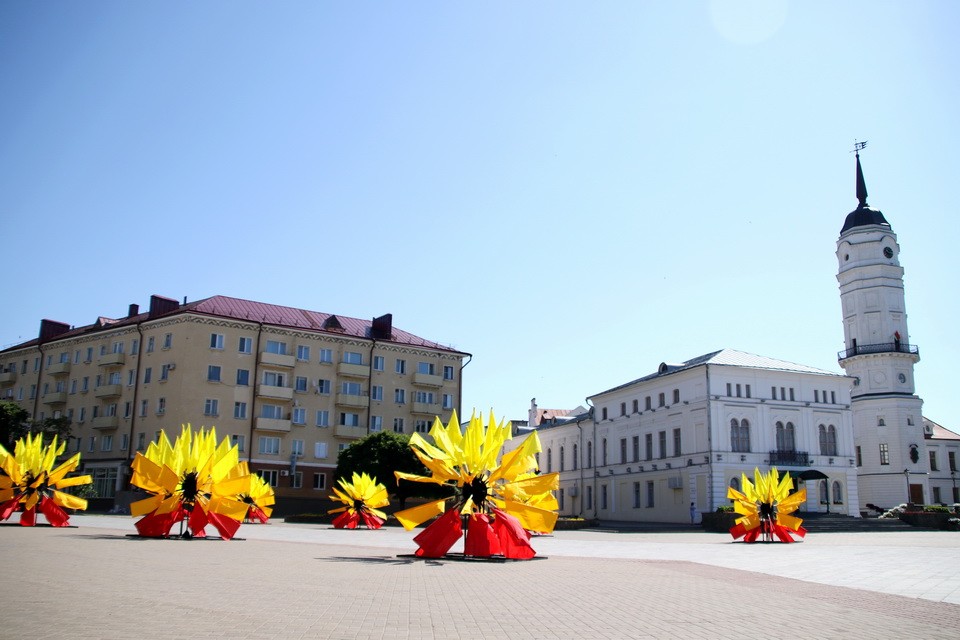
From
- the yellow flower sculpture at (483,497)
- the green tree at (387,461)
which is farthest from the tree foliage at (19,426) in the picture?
the yellow flower sculpture at (483,497)

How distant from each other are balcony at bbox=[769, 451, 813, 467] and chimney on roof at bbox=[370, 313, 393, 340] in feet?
101

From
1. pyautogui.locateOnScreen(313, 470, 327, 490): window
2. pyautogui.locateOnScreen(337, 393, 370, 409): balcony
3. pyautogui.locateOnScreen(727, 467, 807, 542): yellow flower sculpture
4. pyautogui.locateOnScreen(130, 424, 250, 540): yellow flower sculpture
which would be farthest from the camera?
pyautogui.locateOnScreen(337, 393, 370, 409): balcony

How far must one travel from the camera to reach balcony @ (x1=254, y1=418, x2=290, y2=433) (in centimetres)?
5372

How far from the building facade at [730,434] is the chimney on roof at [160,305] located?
121ft

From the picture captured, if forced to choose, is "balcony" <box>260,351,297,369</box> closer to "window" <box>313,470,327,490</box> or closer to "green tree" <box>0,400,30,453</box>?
"window" <box>313,470,327,490</box>

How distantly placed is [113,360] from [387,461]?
2435 centimetres

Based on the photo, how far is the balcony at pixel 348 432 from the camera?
57062 millimetres

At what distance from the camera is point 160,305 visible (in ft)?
188

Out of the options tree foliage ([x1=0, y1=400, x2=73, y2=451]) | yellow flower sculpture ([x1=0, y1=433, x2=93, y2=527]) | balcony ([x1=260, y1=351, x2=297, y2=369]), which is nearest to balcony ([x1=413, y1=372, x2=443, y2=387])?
balcony ([x1=260, y1=351, x2=297, y2=369])

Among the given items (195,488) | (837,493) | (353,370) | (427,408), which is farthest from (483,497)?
(837,493)

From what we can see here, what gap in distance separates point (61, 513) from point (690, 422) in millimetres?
40695

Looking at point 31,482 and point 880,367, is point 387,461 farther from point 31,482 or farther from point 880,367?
point 880,367

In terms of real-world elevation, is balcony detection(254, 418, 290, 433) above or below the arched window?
above

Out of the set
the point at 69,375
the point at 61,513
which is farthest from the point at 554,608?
the point at 69,375
